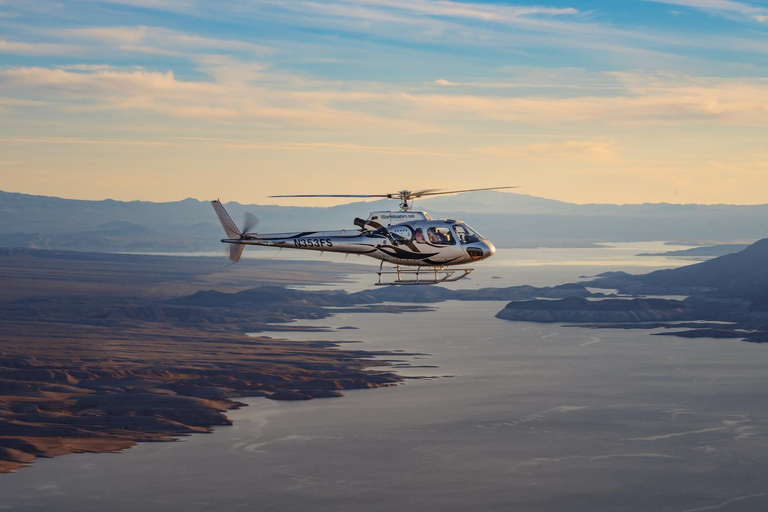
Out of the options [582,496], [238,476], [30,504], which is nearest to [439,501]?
[582,496]

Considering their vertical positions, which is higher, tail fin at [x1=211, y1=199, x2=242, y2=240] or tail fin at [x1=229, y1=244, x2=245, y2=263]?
tail fin at [x1=211, y1=199, x2=242, y2=240]

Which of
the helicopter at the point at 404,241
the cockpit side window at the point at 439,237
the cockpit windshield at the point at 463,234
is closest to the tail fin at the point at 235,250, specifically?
the helicopter at the point at 404,241

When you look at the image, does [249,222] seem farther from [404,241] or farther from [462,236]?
[462,236]

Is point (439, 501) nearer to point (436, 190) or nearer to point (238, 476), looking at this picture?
point (238, 476)

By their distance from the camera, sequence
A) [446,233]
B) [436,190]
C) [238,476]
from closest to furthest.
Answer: [436,190]
[446,233]
[238,476]

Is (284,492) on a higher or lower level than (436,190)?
lower

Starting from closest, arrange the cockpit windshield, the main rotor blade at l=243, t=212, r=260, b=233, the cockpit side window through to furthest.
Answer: the main rotor blade at l=243, t=212, r=260, b=233, the cockpit side window, the cockpit windshield

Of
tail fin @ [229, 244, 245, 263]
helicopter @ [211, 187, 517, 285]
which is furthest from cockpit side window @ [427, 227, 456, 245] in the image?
tail fin @ [229, 244, 245, 263]

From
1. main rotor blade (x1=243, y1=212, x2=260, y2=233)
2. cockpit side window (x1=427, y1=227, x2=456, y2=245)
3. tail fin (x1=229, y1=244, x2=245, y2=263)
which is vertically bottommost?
tail fin (x1=229, y1=244, x2=245, y2=263)

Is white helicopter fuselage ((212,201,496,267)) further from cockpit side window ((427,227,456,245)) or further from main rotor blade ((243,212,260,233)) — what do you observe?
main rotor blade ((243,212,260,233))
